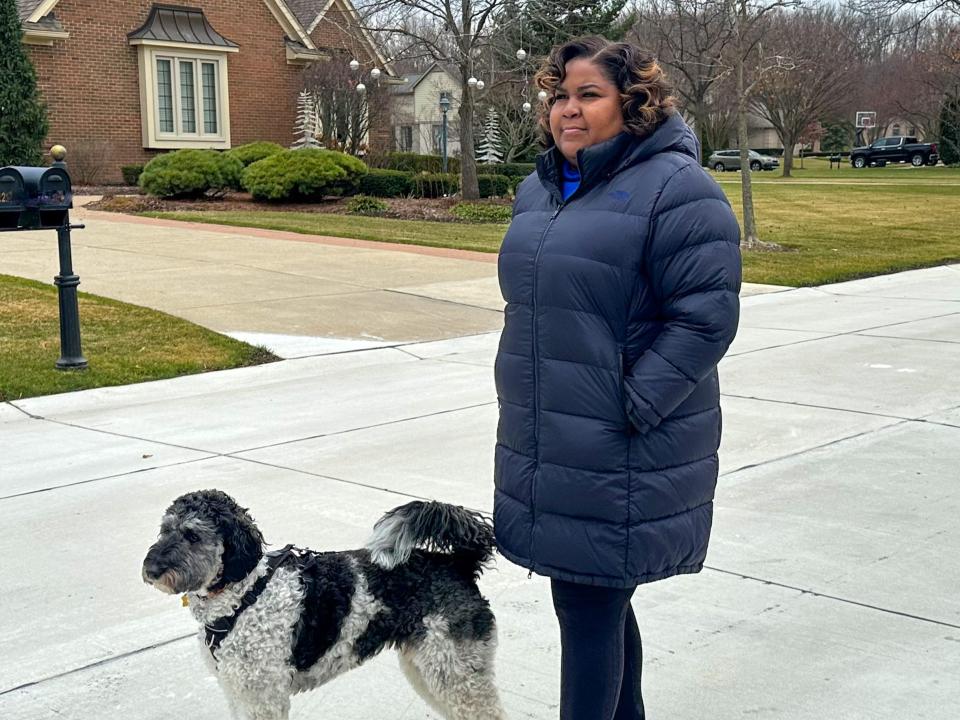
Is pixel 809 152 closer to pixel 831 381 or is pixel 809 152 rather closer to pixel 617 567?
pixel 831 381

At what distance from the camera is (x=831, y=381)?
8672mm

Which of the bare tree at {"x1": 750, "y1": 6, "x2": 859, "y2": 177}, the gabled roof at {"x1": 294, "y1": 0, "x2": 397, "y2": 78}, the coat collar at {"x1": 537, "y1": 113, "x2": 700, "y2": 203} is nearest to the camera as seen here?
the coat collar at {"x1": 537, "y1": 113, "x2": 700, "y2": 203}

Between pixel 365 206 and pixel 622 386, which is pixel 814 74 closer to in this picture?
pixel 365 206

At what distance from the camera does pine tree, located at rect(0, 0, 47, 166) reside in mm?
23391

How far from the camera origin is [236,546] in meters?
2.80

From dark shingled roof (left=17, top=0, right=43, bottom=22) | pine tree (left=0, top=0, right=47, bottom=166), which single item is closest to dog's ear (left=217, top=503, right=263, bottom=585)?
pine tree (left=0, top=0, right=47, bottom=166)

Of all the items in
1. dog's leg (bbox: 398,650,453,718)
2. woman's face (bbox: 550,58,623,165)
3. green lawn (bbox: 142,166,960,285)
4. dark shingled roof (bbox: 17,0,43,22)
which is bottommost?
dog's leg (bbox: 398,650,453,718)

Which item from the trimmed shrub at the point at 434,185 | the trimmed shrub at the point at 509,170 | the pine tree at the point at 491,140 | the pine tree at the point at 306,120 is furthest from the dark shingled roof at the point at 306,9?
the trimmed shrub at the point at 434,185

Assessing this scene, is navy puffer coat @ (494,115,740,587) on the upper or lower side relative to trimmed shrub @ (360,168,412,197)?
lower

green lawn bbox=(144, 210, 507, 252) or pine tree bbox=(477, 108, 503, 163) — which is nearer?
green lawn bbox=(144, 210, 507, 252)

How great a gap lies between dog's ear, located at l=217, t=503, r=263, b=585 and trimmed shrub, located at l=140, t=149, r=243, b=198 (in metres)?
21.2

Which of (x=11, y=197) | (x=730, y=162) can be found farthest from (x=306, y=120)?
(x=730, y=162)

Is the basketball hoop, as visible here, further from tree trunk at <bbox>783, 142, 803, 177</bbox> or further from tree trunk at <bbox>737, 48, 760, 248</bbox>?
tree trunk at <bbox>737, 48, 760, 248</bbox>

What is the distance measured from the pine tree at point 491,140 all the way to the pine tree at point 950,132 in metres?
24.8
